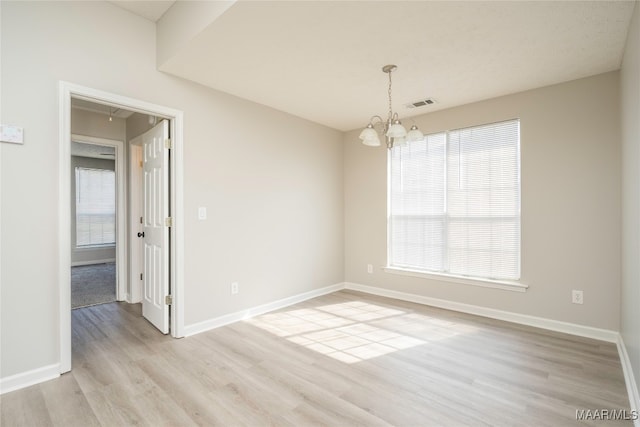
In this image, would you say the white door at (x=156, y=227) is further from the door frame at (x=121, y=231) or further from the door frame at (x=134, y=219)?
the door frame at (x=121, y=231)

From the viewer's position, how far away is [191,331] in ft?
10.1

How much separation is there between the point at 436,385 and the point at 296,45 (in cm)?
276

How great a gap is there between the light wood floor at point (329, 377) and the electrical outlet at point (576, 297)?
350 millimetres

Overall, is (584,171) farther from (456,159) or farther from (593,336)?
(593,336)

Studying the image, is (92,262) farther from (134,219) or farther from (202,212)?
(202,212)

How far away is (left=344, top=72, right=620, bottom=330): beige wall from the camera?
2900mm

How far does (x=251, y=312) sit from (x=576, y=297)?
11.2 feet

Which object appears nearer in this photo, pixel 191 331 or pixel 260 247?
pixel 191 331

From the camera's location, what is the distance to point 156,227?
10.5 ft

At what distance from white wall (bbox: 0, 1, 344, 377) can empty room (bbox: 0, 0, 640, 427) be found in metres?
0.02

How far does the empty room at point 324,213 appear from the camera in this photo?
206 cm

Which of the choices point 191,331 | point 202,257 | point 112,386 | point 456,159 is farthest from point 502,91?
point 112,386

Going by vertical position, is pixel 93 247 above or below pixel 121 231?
below

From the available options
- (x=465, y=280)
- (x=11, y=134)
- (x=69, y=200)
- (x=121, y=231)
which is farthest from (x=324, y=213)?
(x=11, y=134)
